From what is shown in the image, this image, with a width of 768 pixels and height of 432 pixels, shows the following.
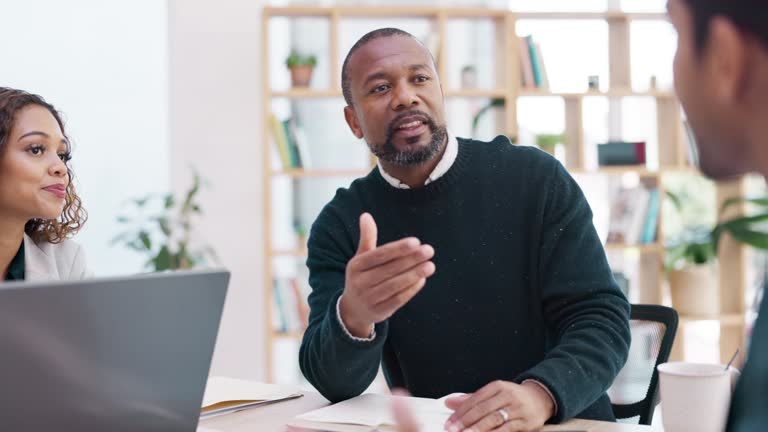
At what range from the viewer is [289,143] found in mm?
A: 3900

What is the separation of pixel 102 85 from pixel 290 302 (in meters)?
1.27

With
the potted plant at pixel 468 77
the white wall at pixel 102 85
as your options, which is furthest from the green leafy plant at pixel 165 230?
the potted plant at pixel 468 77

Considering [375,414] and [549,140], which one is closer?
[375,414]

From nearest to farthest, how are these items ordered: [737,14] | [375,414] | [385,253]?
1. [737,14]
2. [385,253]
3. [375,414]

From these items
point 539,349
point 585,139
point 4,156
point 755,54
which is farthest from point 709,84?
point 585,139

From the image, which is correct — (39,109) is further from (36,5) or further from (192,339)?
(36,5)

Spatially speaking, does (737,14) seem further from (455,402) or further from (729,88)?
(455,402)

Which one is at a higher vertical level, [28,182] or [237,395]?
[28,182]

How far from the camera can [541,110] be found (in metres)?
4.16

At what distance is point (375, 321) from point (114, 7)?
294 centimetres

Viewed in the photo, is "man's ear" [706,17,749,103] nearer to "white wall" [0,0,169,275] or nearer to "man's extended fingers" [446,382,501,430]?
"man's extended fingers" [446,382,501,430]

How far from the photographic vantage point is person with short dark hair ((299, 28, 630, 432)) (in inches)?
60.1

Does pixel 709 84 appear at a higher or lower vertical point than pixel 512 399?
higher

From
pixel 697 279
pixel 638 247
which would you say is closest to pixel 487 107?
pixel 638 247
